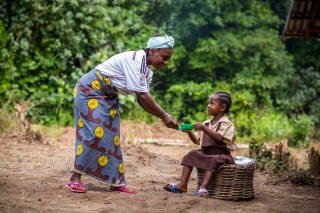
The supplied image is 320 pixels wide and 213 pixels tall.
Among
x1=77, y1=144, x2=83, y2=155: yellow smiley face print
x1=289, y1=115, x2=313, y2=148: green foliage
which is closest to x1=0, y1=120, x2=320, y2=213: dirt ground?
x1=77, y1=144, x2=83, y2=155: yellow smiley face print

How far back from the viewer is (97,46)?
39.3 ft

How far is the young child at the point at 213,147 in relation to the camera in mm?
5027

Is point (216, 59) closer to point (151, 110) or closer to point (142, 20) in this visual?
point (142, 20)

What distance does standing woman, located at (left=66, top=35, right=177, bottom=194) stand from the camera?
4863mm

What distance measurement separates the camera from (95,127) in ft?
16.1

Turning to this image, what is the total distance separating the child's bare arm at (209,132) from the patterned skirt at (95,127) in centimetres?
87

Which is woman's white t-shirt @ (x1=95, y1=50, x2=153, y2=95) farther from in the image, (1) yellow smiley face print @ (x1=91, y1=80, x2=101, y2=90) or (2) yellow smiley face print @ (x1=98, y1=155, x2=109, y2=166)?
(2) yellow smiley face print @ (x1=98, y1=155, x2=109, y2=166)

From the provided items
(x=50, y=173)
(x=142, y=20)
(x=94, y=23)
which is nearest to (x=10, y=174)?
(x=50, y=173)

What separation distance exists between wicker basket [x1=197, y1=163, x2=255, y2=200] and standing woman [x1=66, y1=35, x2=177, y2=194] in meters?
0.75

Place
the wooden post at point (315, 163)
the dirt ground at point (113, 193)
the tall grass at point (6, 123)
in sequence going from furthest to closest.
A: the tall grass at point (6, 123)
the wooden post at point (315, 163)
the dirt ground at point (113, 193)

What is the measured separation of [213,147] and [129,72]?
1204 millimetres

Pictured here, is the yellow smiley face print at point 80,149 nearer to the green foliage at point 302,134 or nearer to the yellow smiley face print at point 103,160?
the yellow smiley face print at point 103,160

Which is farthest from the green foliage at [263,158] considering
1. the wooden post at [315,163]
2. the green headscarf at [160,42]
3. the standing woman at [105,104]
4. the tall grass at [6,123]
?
the tall grass at [6,123]

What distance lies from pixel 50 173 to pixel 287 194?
2889 mm
